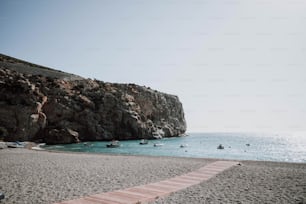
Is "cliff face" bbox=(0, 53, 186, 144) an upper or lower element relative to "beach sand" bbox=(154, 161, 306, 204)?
upper

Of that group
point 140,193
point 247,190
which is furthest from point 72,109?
point 247,190

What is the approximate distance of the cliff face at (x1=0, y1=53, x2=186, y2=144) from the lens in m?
62.0

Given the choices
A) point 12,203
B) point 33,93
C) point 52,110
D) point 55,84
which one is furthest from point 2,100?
point 12,203

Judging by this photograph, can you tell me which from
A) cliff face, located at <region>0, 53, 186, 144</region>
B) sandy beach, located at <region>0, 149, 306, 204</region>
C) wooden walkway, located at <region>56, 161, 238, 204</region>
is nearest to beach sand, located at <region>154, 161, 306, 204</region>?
sandy beach, located at <region>0, 149, 306, 204</region>

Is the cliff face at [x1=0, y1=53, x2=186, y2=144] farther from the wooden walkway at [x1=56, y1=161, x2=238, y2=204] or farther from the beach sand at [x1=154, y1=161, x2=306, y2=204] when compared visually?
the beach sand at [x1=154, y1=161, x2=306, y2=204]

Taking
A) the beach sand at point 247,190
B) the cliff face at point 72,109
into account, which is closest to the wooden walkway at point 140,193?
the beach sand at point 247,190

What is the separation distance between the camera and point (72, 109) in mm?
74562

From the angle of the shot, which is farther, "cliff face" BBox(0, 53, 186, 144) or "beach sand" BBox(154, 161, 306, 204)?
"cliff face" BBox(0, 53, 186, 144)

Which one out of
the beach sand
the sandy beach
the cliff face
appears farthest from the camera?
the cliff face

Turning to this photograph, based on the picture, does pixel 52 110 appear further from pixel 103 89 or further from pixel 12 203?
pixel 12 203

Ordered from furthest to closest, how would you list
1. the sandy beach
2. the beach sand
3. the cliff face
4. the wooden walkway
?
the cliff face, the sandy beach, the beach sand, the wooden walkway

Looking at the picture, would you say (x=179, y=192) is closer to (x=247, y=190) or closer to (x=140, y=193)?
(x=140, y=193)

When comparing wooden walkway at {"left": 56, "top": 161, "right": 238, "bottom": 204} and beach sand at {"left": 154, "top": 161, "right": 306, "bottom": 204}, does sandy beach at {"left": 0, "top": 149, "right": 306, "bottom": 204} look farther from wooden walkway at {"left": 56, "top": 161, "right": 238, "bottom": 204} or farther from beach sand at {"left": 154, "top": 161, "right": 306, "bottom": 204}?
wooden walkway at {"left": 56, "top": 161, "right": 238, "bottom": 204}

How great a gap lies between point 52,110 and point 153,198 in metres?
71.6
